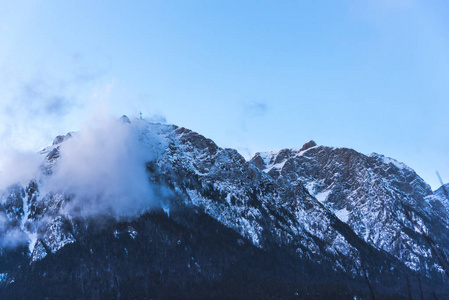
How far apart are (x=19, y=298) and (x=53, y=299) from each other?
44.5 feet

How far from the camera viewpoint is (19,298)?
650 ft

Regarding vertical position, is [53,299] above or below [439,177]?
above

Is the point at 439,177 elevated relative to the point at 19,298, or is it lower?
lower

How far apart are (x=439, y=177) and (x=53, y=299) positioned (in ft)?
666

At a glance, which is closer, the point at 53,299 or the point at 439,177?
the point at 439,177

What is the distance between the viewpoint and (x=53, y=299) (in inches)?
7840

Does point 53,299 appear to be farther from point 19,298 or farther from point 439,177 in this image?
point 439,177

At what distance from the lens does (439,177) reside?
22.4m

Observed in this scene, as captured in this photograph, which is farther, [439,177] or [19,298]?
[19,298]

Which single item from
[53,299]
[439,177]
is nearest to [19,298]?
[53,299]
